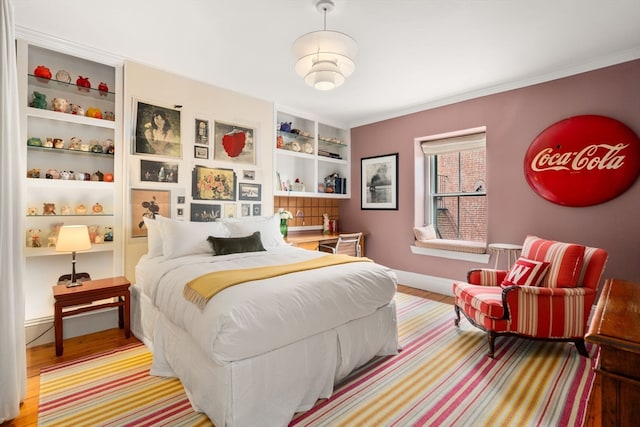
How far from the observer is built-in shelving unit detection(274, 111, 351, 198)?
467 centimetres

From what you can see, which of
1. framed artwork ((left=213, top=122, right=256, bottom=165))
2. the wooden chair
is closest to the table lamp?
framed artwork ((left=213, top=122, right=256, bottom=165))

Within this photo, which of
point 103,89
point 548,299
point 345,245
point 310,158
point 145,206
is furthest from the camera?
point 310,158

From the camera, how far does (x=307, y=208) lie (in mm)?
5211

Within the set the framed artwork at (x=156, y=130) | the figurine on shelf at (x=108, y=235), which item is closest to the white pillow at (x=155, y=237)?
the figurine on shelf at (x=108, y=235)

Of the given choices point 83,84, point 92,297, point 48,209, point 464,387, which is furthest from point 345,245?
point 83,84

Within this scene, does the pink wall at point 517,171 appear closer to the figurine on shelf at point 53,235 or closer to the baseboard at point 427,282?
the baseboard at point 427,282

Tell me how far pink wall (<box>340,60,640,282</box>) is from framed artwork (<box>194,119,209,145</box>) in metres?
2.63

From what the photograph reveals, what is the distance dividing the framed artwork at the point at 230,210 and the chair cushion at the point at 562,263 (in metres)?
3.32

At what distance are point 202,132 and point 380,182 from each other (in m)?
2.79

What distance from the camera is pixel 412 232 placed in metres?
4.65

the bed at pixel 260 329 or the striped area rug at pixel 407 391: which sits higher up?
the bed at pixel 260 329

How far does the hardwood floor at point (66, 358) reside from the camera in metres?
1.76

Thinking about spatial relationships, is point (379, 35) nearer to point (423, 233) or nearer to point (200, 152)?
point (200, 152)

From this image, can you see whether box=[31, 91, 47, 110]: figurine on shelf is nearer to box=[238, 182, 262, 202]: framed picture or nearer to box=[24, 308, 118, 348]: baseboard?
box=[24, 308, 118, 348]: baseboard
